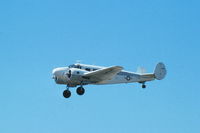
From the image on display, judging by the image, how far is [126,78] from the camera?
152 ft

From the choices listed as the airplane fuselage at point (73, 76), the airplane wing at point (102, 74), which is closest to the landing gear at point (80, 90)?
the airplane fuselage at point (73, 76)

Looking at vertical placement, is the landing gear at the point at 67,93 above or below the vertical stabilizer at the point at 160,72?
below

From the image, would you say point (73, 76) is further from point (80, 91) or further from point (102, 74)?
point (102, 74)

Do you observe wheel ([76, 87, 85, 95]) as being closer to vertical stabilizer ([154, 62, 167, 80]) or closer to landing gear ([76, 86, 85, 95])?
landing gear ([76, 86, 85, 95])

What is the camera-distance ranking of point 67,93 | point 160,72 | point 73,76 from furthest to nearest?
point 160,72, point 67,93, point 73,76

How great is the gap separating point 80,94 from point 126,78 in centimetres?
584

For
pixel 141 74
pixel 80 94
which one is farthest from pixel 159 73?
pixel 80 94

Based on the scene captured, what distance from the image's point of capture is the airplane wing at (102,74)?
41.9 m

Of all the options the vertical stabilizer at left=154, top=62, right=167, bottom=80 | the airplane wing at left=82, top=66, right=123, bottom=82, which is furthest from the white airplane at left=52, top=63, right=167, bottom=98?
the vertical stabilizer at left=154, top=62, right=167, bottom=80

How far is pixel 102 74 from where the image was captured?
42656mm

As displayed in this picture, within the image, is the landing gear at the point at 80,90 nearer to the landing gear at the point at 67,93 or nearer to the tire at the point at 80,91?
the tire at the point at 80,91

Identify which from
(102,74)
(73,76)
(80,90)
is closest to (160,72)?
(102,74)

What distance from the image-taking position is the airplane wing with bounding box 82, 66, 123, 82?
138 ft

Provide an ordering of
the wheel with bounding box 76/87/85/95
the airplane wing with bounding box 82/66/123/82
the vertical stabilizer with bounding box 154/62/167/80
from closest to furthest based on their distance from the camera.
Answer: the airplane wing with bounding box 82/66/123/82 < the wheel with bounding box 76/87/85/95 < the vertical stabilizer with bounding box 154/62/167/80
